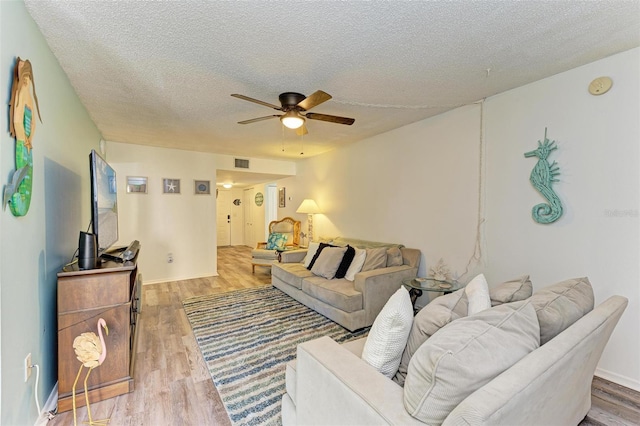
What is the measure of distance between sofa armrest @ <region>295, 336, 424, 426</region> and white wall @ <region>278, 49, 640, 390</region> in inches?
84.6

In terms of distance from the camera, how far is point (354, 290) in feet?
9.90

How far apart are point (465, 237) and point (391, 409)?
252 centimetres

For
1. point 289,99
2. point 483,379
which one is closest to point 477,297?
point 483,379

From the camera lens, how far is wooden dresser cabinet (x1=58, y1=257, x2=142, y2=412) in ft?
5.91

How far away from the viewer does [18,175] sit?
1357mm

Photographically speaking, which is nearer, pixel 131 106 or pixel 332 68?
pixel 332 68

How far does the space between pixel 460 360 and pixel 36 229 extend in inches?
89.5

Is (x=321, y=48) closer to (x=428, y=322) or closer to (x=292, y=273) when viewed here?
(x=428, y=322)

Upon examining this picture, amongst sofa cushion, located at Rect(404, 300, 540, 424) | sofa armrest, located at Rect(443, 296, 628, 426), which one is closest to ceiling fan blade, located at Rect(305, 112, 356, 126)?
sofa cushion, located at Rect(404, 300, 540, 424)

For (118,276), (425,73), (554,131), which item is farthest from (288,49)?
(554,131)

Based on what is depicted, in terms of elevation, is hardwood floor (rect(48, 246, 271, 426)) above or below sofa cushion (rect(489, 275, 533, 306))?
below

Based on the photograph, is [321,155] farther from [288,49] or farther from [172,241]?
[288,49]

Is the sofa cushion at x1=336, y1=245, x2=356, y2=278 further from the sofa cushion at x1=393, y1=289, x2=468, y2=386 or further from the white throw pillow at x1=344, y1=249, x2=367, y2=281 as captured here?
the sofa cushion at x1=393, y1=289, x2=468, y2=386

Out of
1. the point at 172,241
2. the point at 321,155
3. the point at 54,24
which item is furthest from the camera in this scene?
the point at 321,155
